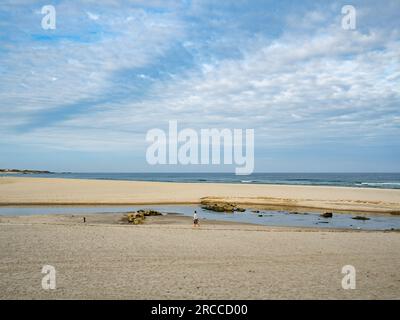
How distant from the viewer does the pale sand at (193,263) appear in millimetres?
9656

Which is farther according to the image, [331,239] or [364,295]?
[331,239]

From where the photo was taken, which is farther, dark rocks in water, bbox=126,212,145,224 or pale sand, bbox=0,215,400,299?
dark rocks in water, bbox=126,212,145,224

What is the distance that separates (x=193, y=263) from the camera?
12.6 meters

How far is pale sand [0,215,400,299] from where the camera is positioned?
9.66 meters

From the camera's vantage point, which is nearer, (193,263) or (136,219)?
(193,263)

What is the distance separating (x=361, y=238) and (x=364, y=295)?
907 centimetres

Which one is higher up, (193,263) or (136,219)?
(136,219)

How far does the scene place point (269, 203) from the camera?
37281 mm

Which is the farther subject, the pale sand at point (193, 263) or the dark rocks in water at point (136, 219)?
the dark rocks in water at point (136, 219)
